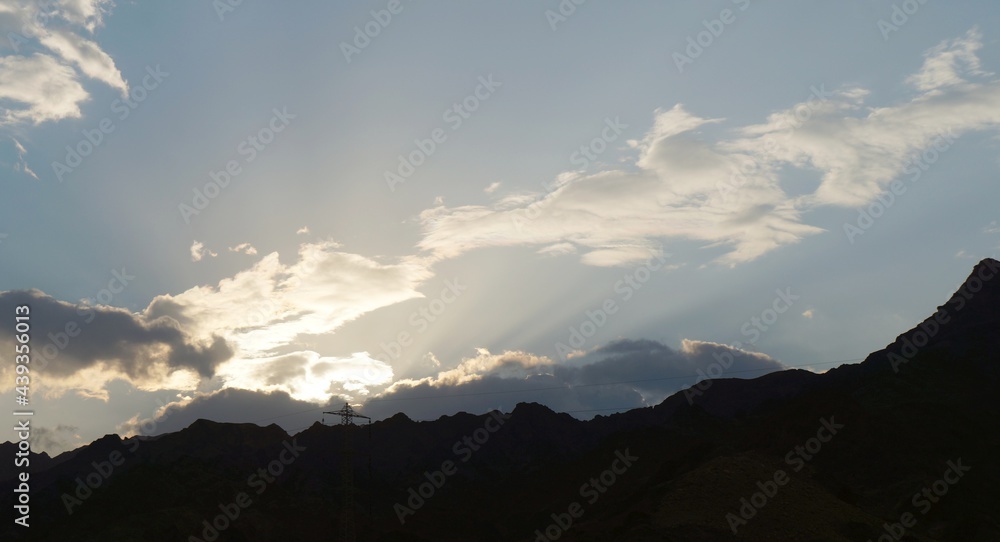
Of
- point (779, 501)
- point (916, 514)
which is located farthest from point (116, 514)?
point (916, 514)

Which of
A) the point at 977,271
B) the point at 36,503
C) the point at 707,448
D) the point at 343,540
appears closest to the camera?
the point at 707,448

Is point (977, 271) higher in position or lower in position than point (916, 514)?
higher

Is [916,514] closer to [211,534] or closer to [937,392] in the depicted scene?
[937,392]

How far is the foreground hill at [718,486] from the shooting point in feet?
271

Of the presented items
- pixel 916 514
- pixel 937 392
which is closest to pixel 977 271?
pixel 937 392

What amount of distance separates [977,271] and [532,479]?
123m

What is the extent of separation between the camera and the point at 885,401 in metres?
149

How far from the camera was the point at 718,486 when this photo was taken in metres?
84.5

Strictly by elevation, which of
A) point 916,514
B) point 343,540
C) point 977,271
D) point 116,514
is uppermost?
point 977,271

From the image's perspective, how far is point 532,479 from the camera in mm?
173750

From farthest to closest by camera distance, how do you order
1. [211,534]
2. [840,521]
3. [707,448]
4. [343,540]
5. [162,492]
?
[162,492] → [211,534] → [343,540] → [707,448] → [840,521]

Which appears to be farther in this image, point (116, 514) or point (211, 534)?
point (116, 514)

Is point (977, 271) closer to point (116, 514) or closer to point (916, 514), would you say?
point (916, 514)

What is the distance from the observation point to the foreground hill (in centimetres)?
8275
